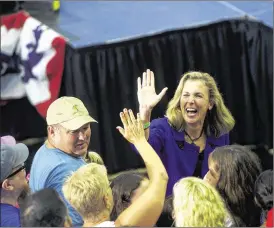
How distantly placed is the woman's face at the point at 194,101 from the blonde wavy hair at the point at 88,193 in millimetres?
819

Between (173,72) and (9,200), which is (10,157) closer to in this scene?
(9,200)

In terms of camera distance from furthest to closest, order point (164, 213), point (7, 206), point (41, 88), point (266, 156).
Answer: point (266, 156), point (41, 88), point (164, 213), point (7, 206)

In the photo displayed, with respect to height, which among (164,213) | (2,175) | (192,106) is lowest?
(164,213)

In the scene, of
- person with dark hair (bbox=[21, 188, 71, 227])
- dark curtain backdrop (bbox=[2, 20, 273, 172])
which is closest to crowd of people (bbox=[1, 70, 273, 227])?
person with dark hair (bbox=[21, 188, 71, 227])

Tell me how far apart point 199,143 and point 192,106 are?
0.16 metres

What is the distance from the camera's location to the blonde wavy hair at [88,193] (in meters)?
2.17

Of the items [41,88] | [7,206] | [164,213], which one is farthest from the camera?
[41,88]

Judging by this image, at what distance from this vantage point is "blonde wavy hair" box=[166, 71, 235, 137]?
2.96 meters

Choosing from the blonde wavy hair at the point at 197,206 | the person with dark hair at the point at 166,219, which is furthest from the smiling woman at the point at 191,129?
the blonde wavy hair at the point at 197,206

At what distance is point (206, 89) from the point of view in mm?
2947

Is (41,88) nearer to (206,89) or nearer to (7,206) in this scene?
(206,89)

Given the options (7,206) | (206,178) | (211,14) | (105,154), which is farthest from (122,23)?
(7,206)

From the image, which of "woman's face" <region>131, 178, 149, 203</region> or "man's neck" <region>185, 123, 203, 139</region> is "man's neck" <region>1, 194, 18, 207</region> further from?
"man's neck" <region>185, 123, 203, 139</region>

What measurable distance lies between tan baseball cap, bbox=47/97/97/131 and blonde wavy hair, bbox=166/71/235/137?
47cm
